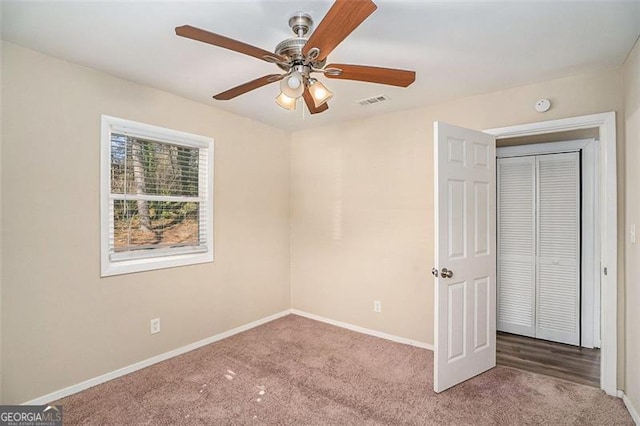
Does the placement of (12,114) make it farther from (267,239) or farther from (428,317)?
(428,317)

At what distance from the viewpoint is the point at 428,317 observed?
3.23m

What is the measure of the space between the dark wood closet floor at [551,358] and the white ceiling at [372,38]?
2.46 meters

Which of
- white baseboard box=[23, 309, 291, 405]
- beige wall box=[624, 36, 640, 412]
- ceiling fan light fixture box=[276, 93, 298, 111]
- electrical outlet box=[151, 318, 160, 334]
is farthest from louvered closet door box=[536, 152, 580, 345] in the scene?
electrical outlet box=[151, 318, 160, 334]

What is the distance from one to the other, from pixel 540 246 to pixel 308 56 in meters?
3.44

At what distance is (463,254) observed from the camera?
8.56ft

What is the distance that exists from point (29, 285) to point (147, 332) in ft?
3.17

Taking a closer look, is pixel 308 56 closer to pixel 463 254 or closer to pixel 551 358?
pixel 463 254

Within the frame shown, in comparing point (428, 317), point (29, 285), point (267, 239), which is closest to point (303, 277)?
point (267, 239)

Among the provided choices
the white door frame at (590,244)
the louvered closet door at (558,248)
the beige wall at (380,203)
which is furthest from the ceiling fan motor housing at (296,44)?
the white door frame at (590,244)

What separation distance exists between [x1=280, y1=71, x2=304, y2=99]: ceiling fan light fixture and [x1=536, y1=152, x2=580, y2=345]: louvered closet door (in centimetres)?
320

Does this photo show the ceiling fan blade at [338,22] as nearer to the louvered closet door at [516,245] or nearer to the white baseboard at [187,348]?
the white baseboard at [187,348]

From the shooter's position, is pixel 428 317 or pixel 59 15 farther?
pixel 428 317

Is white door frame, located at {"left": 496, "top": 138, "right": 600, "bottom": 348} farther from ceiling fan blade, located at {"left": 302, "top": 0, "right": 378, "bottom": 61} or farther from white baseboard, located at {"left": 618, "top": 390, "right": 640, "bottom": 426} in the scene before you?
ceiling fan blade, located at {"left": 302, "top": 0, "right": 378, "bottom": 61}

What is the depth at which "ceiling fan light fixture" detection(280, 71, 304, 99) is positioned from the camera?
176cm
